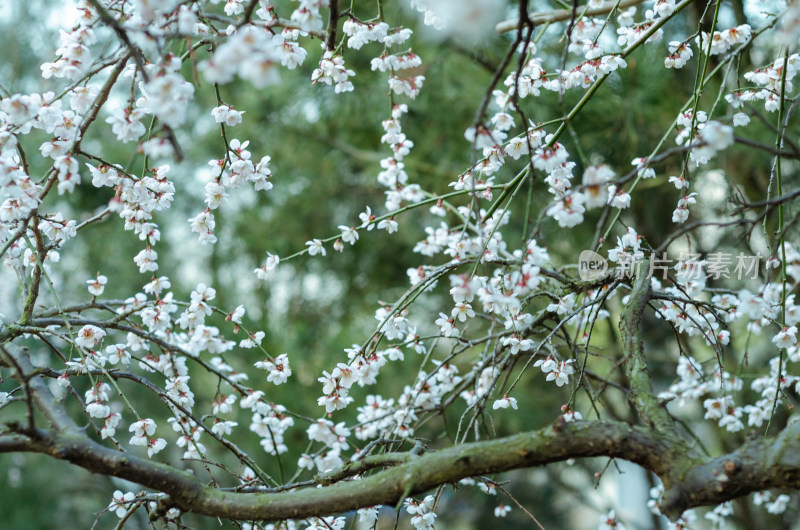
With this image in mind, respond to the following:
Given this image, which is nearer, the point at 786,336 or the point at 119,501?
the point at 119,501

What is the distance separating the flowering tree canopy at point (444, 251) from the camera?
41.9 inches

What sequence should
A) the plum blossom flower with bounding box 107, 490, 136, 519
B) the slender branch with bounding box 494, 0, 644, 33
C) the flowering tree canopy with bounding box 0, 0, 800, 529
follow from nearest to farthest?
the flowering tree canopy with bounding box 0, 0, 800, 529 < the plum blossom flower with bounding box 107, 490, 136, 519 < the slender branch with bounding box 494, 0, 644, 33

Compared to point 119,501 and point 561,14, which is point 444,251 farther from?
point 119,501

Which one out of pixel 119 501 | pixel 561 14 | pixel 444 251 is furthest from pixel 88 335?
pixel 561 14

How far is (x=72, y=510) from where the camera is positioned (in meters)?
4.44

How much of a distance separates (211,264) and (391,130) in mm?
3561

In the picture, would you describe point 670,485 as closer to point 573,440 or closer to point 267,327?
point 573,440

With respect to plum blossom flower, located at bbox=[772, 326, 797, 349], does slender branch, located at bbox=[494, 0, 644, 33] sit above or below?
above

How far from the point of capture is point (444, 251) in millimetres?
1728

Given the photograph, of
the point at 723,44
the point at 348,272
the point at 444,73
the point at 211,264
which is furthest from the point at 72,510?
the point at 723,44

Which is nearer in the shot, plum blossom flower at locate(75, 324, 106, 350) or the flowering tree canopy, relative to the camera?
the flowering tree canopy

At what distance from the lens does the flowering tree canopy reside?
1064 millimetres
